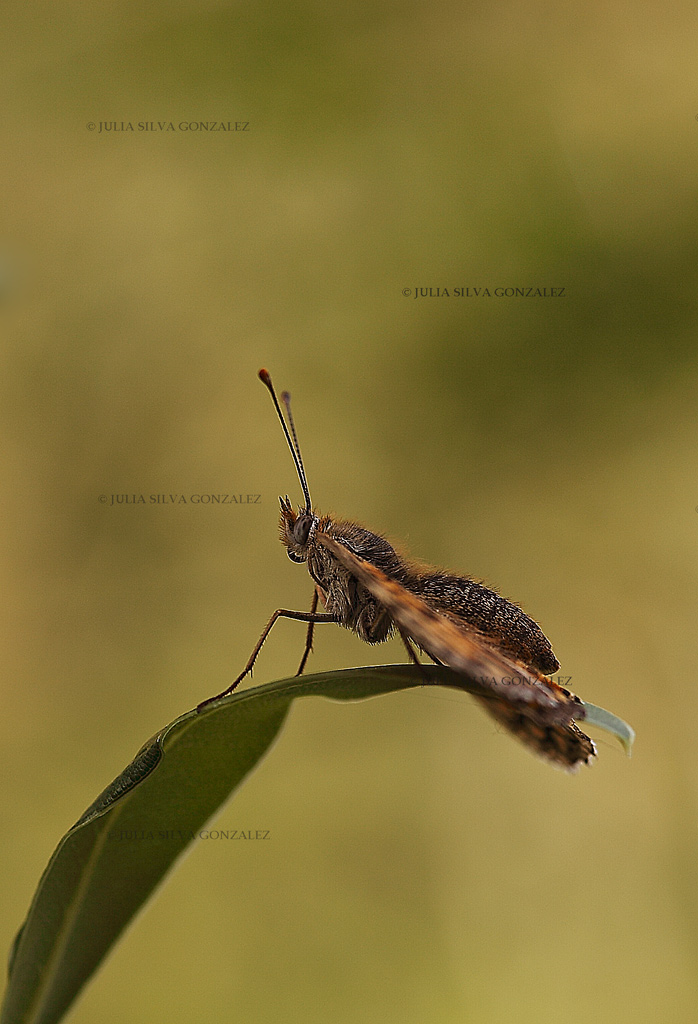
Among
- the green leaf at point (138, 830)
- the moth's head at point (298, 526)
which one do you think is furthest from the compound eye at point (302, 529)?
the green leaf at point (138, 830)

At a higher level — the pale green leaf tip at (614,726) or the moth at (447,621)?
the moth at (447,621)

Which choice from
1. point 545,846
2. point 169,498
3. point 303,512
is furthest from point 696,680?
point 303,512

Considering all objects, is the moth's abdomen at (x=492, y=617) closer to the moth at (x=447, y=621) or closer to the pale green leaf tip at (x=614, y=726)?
the moth at (x=447, y=621)

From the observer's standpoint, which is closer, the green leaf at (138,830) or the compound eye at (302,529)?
the green leaf at (138,830)

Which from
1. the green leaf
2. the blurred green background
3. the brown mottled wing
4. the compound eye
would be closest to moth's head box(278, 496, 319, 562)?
the compound eye

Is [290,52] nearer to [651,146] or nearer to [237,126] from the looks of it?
[237,126]
